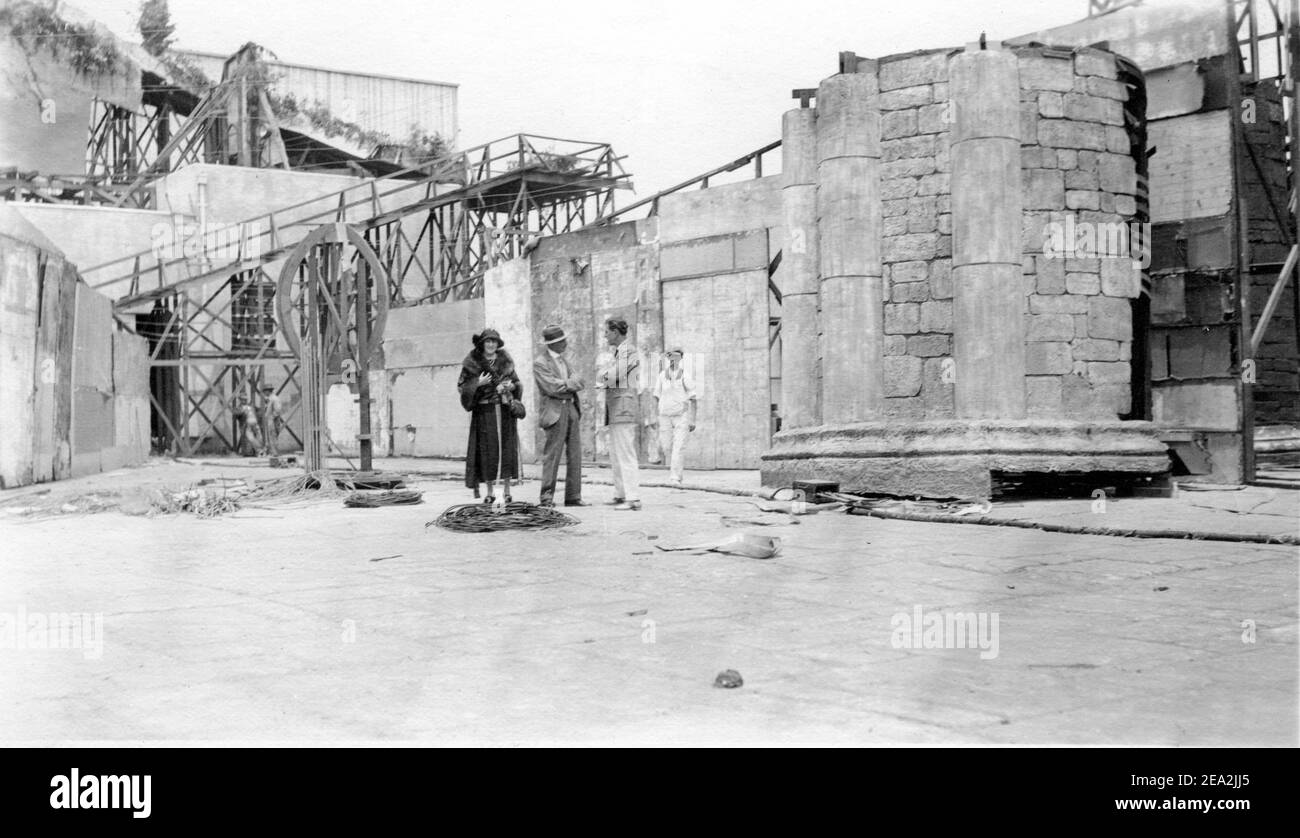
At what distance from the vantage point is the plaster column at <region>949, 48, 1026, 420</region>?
10.6 meters

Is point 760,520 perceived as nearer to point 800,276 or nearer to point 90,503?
point 800,276

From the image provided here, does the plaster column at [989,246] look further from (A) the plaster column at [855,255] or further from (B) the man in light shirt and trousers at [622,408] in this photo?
(B) the man in light shirt and trousers at [622,408]

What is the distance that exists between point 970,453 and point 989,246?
6.14ft

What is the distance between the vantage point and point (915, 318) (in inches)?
435

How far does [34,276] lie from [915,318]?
1062 centimetres

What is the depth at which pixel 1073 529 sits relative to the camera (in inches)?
314

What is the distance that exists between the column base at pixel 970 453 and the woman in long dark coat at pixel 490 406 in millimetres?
3045

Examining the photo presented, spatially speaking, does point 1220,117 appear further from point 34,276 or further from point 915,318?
point 34,276

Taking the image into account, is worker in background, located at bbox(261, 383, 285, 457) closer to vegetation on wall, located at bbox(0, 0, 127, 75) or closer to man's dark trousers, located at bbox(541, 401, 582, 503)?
vegetation on wall, located at bbox(0, 0, 127, 75)

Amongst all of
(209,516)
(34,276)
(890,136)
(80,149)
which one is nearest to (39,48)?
(34,276)

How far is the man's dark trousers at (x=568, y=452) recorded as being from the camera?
1057 cm
